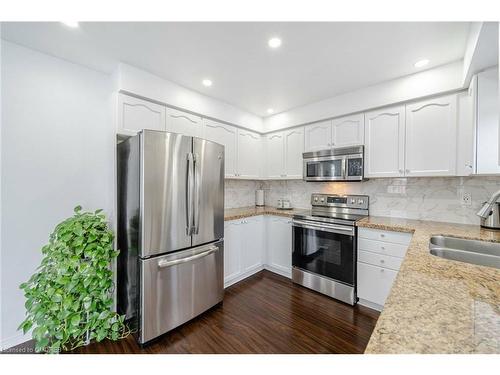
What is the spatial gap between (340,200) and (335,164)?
1.80ft

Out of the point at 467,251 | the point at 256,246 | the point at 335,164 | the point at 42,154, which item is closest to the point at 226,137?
the point at 335,164

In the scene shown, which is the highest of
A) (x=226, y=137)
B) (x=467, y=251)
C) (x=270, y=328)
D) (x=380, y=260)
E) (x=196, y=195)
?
(x=226, y=137)

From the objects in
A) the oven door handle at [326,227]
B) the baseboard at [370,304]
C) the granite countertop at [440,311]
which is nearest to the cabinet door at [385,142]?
the oven door handle at [326,227]

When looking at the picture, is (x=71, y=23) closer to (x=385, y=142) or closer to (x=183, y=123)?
(x=183, y=123)

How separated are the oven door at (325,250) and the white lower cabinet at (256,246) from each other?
0.23 meters

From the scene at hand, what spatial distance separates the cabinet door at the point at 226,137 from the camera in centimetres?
281

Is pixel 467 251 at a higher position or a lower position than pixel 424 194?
lower

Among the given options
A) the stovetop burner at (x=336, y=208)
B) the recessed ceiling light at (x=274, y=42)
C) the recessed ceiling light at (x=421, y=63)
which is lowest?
the stovetop burner at (x=336, y=208)

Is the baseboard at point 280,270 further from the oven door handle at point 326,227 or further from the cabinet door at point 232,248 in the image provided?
the oven door handle at point 326,227

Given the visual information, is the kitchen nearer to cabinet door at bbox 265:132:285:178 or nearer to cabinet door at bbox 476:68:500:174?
cabinet door at bbox 476:68:500:174

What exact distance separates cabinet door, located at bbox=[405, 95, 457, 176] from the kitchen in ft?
0.04

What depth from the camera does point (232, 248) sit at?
2.72 meters

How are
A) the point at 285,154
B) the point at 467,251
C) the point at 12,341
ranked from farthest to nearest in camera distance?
the point at 285,154
the point at 12,341
the point at 467,251

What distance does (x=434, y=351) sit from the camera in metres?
0.50
